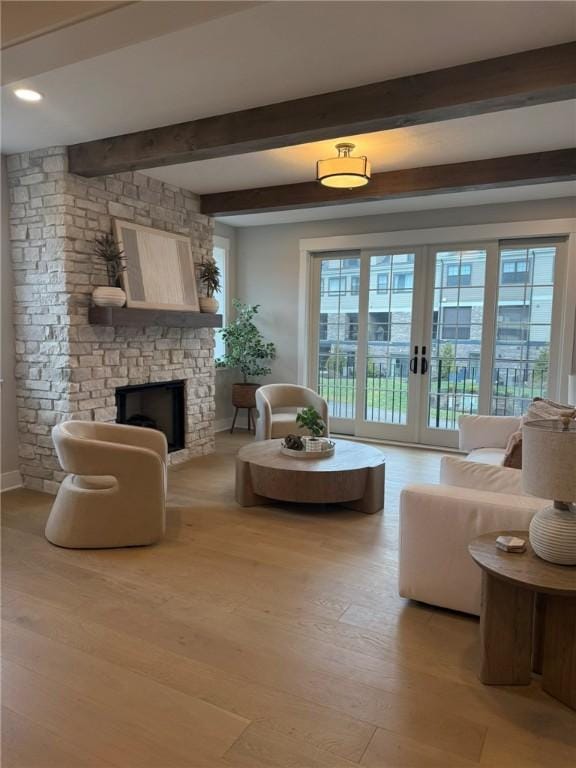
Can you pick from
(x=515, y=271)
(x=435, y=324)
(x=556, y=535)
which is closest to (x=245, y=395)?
(x=435, y=324)

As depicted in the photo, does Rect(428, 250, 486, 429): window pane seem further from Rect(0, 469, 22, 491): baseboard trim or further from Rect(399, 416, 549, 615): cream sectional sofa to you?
Rect(0, 469, 22, 491): baseboard trim

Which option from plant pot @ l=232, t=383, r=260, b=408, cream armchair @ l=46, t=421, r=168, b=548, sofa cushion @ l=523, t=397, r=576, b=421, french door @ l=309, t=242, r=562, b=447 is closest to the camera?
sofa cushion @ l=523, t=397, r=576, b=421

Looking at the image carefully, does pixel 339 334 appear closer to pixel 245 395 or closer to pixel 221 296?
pixel 245 395

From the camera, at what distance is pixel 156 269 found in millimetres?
4688

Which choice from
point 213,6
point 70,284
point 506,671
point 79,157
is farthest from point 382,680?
point 79,157

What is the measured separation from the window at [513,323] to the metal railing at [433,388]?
31cm

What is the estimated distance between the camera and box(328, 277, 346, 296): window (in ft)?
21.2

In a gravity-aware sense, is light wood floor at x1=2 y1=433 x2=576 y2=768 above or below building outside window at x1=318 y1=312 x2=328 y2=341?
below

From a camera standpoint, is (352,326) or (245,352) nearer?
(352,326)

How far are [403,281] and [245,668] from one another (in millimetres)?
4838

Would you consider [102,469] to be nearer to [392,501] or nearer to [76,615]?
[76,615]

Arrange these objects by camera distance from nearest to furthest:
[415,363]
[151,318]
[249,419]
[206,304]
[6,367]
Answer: [6,367] → [151,318] → [206,304] → [415,363] → [249,419]

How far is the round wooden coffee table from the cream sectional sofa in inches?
46.6

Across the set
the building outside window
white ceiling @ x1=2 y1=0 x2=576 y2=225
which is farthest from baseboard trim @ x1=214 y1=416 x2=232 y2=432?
white ceiling @ x1=2 y1=0 x2=576 y2=225
